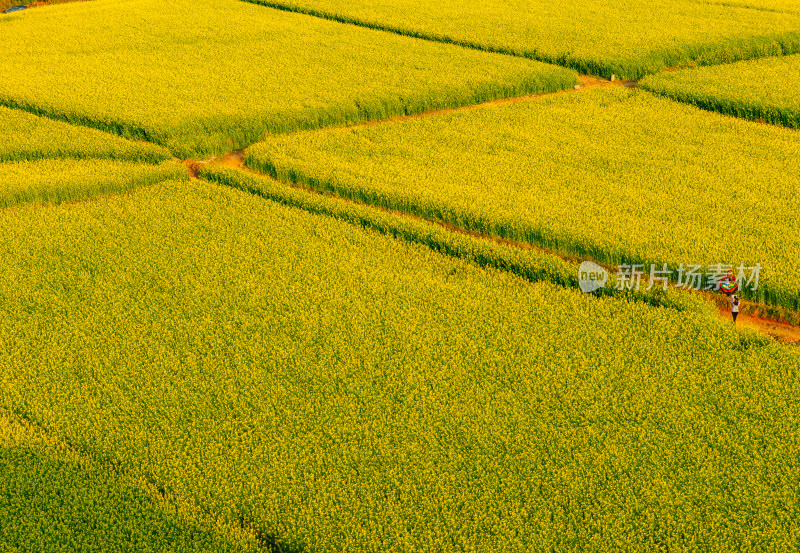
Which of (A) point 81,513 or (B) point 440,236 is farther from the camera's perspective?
(B) point 440,236

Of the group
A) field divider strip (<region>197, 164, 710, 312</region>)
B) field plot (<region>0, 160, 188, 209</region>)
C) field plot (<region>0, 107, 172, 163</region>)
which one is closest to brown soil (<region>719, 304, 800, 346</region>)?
field divider strip (<region>197, 164, 710, 312</region>)

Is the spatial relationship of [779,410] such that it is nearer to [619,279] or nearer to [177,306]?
[619,279]
